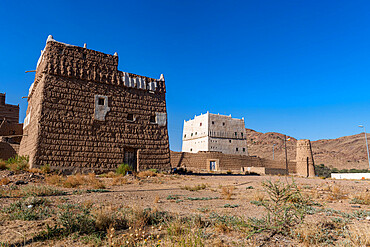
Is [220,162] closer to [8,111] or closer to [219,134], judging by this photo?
[219,134]

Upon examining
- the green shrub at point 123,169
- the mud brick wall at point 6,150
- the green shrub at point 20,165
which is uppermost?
the mud brick wall at point 6,150

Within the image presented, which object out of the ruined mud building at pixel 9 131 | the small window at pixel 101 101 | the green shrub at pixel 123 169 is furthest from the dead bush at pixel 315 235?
the ruined mud building at pixel 9 131

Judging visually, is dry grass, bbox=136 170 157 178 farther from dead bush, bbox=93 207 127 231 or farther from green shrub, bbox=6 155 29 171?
dead bush, bbox=93 207 127 231

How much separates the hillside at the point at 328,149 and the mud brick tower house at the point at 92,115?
46419mm

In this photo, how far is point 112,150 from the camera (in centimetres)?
1597

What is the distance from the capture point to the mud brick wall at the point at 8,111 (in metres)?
29.1

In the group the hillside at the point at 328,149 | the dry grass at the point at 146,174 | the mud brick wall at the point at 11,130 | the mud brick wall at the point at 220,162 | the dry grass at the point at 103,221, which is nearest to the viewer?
the dry grass at the point at 103,221

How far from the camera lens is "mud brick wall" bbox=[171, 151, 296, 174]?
3111 centimetres

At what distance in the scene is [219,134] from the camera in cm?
4559

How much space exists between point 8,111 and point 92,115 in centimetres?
2050

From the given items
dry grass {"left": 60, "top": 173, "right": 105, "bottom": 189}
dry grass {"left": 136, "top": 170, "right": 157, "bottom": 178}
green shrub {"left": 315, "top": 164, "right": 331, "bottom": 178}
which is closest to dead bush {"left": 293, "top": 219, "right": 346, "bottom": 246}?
dry grass {"left": 60, "top": 173, "right": 105, "bottom": 189}

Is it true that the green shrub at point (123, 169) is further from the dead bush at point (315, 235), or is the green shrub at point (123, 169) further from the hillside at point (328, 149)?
the hillside at point (328, 149)

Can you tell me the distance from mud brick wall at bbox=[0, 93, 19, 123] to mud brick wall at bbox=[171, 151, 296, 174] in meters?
19.3

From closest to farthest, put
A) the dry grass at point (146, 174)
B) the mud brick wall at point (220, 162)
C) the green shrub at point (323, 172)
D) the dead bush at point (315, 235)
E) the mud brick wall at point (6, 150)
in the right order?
the dead bush at point (315, 235), the dry grass at point (146, 174), the mud brick wall at point (6, 150), the mud brick wall at point (220, 162), the green shrub at point (323, 172)
